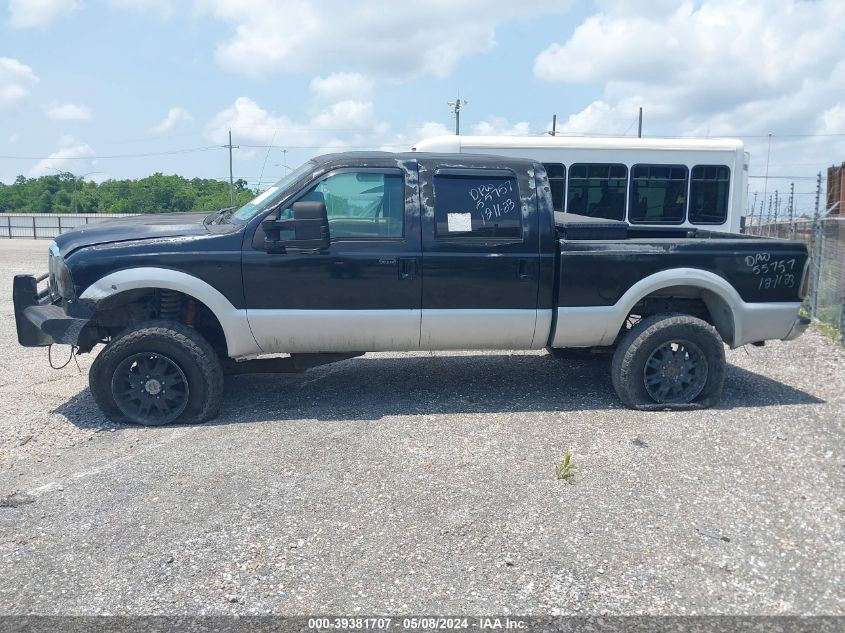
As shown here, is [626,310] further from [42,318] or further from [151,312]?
[42,318]

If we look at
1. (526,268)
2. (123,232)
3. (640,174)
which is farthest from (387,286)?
(640,174)

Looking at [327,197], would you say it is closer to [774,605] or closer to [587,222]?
[587,222]

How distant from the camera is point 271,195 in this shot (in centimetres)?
580

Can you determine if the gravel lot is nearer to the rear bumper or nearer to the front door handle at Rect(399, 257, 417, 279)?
the rear bumper

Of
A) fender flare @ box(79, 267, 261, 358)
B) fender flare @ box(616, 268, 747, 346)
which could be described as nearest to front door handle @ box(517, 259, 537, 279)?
fender flare @ box(616, 268, 747, 346)

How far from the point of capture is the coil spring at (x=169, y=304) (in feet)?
18.9

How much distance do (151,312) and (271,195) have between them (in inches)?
54.1

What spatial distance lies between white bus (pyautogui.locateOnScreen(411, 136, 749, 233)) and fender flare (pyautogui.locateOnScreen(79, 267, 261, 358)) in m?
8.04

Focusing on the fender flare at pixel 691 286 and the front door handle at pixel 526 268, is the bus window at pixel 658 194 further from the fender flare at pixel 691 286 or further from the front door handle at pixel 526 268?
the front door handle at pixel 526 268

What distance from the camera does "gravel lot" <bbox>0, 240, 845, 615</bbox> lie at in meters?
3.35

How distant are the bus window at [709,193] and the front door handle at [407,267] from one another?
9.78m

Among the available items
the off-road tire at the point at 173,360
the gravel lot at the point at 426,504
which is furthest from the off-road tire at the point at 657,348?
the off-road tire at the point at 173,360

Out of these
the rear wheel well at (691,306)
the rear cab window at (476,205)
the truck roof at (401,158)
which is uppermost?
the truck roof at (401,158)

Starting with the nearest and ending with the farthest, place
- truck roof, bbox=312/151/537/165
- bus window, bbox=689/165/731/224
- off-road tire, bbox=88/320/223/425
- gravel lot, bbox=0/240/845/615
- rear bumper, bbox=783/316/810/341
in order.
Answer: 1. gravel lot, bbox=0/240/845/615
2. off-road tire, bbox=88/320/223/425
3. truck roof, bbox=312/151/537/165
4. rear bumper, bbox=783/316/810/341
5. bus window, bbox=689/165/731/224
